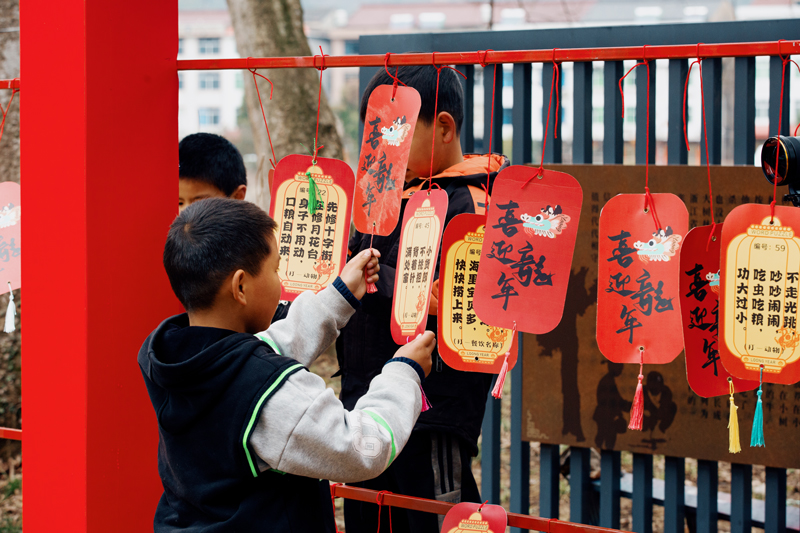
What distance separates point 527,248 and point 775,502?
1.72 metres

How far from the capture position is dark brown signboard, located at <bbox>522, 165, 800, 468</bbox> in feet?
7.43

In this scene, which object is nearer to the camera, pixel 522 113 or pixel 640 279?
pixel 640 279

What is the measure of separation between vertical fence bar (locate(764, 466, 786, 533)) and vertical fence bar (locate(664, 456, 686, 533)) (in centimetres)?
27

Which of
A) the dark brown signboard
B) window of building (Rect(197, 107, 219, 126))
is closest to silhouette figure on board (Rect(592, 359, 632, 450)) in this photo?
the dark brown signboard

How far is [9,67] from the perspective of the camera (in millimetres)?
3479

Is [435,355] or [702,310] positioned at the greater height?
[702,310]

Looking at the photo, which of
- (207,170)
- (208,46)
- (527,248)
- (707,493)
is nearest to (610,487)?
(707,493)

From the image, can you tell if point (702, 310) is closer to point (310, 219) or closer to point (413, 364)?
point (413, 364)

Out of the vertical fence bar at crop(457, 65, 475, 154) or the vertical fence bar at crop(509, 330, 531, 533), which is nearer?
the vertical fence bar at crop(509, 330, 531, 533)

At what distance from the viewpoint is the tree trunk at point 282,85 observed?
16.0 ft

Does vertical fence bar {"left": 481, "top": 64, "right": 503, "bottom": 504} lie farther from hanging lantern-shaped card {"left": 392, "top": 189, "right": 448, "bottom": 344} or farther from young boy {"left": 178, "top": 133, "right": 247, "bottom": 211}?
hanging lantern-shaped card {"left": 392, "top": 189, "right": 448, "bottom": 344}

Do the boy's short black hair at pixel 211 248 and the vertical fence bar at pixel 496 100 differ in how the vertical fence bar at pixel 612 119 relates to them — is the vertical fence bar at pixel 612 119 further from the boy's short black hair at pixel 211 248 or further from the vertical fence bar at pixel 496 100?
the boy's short black hair at pixel 211 248

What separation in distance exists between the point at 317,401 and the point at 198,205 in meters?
0.41

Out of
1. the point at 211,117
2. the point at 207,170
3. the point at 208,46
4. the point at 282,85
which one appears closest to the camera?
the point at 207,170
